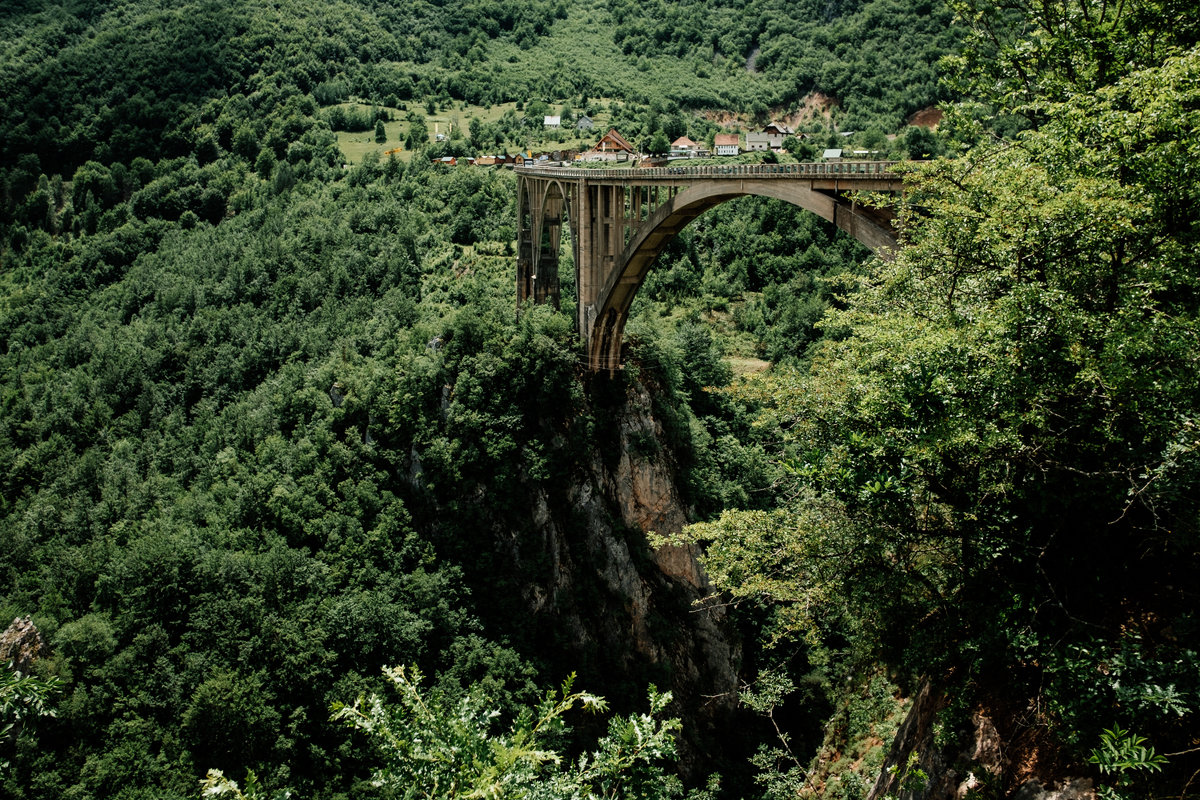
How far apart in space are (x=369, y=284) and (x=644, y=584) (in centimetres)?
2908

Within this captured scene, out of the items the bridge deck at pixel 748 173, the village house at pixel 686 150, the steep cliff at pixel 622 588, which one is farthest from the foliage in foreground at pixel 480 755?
the village house at pixel 686 150

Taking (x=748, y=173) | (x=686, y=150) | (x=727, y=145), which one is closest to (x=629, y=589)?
(x=748, y=173)

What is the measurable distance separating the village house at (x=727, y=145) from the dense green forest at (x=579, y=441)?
746 centimetres

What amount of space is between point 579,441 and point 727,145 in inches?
1692

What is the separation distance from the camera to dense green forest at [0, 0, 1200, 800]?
7.80m

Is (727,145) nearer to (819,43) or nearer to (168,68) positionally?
(819,43)

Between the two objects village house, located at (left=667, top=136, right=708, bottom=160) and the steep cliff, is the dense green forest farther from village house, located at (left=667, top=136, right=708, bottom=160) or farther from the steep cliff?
village house, located at (left=667, top=136, right=708, bottom=160)

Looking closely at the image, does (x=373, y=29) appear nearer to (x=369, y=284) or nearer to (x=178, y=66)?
(x=178, y=66)

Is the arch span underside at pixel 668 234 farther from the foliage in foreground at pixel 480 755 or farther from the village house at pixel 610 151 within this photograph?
the village house at pixel 610 151

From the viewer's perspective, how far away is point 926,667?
9406 millimetres

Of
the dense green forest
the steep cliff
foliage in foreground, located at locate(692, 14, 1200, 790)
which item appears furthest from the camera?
the steep cliff

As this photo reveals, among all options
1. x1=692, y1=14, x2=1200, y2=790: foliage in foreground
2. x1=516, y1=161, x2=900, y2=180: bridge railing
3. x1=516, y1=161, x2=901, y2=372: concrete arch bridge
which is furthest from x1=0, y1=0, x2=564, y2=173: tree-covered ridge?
x1=692, y1=14, x2=1200, y2=790: foliage in foreground

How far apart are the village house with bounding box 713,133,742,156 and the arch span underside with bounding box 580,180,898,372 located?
1369 inches

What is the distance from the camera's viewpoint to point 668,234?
25984mm
